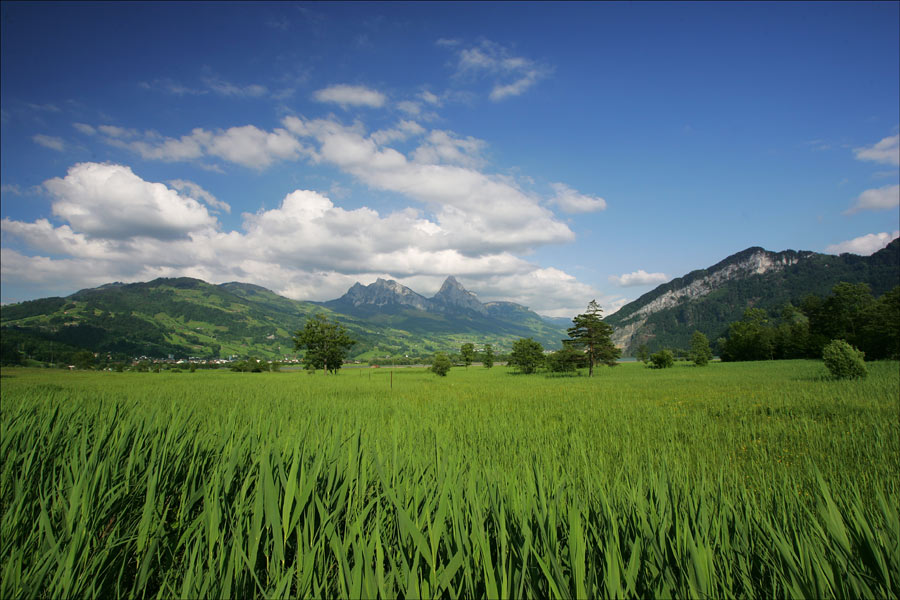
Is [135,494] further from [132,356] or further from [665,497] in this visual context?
[132,356]

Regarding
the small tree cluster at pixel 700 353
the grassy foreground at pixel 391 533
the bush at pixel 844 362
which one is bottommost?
the small tree cluster at pixel 700 353

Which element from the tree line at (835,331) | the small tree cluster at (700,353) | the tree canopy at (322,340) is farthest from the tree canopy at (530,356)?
the tree line at (835,331)

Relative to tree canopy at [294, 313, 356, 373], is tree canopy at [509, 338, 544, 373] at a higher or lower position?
lower

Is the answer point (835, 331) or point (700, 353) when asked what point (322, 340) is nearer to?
point (700, 353)

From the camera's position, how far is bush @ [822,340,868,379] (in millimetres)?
16969

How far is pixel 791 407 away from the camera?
9688mm

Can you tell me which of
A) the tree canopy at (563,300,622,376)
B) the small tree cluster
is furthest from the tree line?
the tree canopy at (563,300,622,376)

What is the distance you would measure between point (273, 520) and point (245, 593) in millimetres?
291

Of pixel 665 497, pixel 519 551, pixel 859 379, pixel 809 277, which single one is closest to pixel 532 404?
pixel 665 497

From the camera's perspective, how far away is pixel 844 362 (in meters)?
17.3

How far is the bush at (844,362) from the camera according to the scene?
668 inches

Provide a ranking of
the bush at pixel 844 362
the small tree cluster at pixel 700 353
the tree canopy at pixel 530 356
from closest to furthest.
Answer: the bush at pixel 844 362 < the tree canopy at pixel 530 356 < the small tree cluster at pixel 700 353

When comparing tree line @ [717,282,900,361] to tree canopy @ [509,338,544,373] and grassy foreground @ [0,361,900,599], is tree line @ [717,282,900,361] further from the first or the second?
grassy foreground @ [0,361,900,599]

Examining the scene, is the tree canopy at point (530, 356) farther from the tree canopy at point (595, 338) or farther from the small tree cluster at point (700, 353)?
the small tree cluster at point (700, 353)
